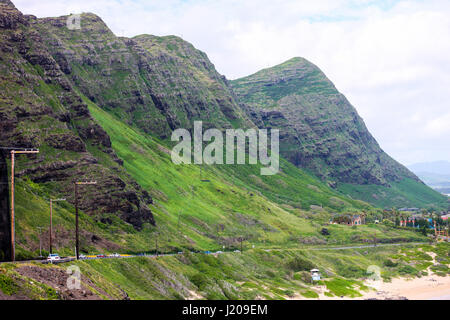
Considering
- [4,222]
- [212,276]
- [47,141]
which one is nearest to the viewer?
[4,222]

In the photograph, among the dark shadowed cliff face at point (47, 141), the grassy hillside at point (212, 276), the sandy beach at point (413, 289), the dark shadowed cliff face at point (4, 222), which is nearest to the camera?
the grassy hillside at point (212, 276)

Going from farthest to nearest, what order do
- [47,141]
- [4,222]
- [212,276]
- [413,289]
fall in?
[47,141] → [413,289] → [212,276] → [4,222]

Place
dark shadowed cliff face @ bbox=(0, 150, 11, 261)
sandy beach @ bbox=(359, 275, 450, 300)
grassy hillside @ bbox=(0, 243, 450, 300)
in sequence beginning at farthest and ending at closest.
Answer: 1. sandy beach @ bbox=(359, 275, 450, 300)
2. dark shadowed cliff face @ bbox=(0, 150, 11, 261)
3. grassy hillside @ bbox=(0, 243, 450, 300)

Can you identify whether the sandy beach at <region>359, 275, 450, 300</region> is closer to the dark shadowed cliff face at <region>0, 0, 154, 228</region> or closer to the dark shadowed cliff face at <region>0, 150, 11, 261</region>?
the dark shadowed cliff face at <region>0, 0, 154, 228</region>

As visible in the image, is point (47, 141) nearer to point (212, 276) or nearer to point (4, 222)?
point (212, 276)

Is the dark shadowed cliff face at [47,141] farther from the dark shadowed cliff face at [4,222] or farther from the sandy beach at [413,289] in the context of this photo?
the sandy beach at [413,289]

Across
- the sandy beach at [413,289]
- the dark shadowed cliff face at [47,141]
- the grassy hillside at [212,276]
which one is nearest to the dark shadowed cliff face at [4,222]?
the grassy hillside at [212,276]

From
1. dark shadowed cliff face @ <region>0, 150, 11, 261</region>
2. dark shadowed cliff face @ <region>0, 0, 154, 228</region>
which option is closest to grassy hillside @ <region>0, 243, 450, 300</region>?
dark shadowed cliff face @ <region>0, 150, 11, 261</region>

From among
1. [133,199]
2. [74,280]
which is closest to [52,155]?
[133,199]

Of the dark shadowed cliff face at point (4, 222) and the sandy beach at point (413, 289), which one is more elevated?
the dark shadowed cliff face at point (4, 222)

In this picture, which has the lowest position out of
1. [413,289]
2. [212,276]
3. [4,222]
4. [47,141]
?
[413,289]

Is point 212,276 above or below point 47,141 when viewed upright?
below

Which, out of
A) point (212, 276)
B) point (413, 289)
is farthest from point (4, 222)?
point (413, 289)
